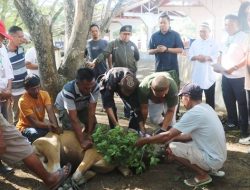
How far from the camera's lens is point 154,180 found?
14.3ft

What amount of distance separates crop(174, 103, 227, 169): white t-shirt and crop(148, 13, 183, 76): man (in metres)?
2.68

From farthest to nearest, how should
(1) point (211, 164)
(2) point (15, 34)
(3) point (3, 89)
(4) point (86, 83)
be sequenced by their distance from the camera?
(2) point (15, 34), (3) point (3, 89), (4) point (86, 83), (1) point (211, 164)

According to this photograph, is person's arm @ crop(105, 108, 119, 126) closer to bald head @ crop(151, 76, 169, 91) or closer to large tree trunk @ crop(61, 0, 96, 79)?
bald head @ crop(151, 76, 169, 91)

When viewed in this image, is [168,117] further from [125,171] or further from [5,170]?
[5,170]

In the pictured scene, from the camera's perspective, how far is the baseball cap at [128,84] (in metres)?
4.71

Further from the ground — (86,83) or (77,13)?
(77,13)

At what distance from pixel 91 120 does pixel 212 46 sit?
301cm

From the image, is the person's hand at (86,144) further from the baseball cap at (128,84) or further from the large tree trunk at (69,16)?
the large tree trunk at (69,16)

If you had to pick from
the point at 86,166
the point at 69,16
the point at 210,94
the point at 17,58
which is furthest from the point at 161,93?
the point at 69,16

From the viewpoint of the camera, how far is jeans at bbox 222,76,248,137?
572cm

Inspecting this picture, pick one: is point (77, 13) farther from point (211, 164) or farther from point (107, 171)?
point (211, 164)

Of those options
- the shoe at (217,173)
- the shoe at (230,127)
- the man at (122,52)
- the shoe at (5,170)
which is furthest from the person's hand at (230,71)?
the shoe at (5,170)

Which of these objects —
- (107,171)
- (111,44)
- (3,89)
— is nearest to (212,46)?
(111,44)

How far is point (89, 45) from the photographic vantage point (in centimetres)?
740
